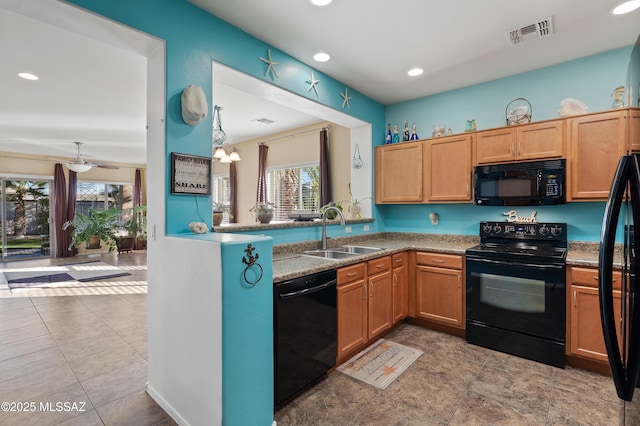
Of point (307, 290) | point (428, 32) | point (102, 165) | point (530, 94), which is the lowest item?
point (307, 290)

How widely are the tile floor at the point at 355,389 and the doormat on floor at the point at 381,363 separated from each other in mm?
72

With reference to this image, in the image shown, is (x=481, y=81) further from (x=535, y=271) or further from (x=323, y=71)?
(x=535, y=271)

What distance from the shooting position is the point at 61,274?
6.30m

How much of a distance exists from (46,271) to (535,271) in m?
8.70

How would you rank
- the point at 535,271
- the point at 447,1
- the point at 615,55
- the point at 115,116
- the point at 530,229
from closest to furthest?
the point at 447,1 → the point at 535,271 → the point at 615,55 → the point at 530,229 → the point at 115,116

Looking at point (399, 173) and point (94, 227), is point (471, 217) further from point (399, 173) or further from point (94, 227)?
point (94, 227)

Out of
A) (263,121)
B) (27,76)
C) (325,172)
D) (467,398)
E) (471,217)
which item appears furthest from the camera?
(263,121)

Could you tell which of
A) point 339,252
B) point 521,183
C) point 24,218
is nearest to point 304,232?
point 339,252

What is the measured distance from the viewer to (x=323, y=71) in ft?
10.9

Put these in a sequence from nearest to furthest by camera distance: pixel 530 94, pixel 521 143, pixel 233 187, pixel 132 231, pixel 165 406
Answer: pixel 165 406, pixel 521 143, pixel 530 94, pixel 233 187, pixel 132 231

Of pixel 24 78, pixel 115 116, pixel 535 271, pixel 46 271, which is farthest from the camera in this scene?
pixel 46 271

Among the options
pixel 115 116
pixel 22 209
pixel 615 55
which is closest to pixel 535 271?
pixel 615 55

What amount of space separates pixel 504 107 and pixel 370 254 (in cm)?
237

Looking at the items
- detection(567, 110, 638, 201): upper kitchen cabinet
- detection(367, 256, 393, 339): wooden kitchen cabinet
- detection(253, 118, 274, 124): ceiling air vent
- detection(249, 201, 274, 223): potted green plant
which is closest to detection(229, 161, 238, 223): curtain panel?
detection(253, 118, 274, 124): ceiling air vent
